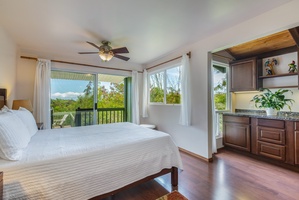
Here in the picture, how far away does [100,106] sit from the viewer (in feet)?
14.4

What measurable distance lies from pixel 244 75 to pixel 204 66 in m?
1.27

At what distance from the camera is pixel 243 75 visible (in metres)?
3.47

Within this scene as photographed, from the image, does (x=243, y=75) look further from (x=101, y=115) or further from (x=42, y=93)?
(x=42, y=93)

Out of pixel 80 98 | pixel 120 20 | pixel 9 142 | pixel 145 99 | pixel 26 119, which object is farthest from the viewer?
pixel 145 99

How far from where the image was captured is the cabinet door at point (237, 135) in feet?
10.2

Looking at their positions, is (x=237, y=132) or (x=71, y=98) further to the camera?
(x=71, y=98)

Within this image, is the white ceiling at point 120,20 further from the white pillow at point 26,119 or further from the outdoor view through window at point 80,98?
the white pillow at point 26,119

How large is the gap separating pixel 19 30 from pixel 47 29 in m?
0.53

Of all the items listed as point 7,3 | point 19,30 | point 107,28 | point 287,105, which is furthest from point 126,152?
point 287,105

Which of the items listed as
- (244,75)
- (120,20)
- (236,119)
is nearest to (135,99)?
(120,20)

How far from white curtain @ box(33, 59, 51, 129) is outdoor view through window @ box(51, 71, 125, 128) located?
0.91 feet

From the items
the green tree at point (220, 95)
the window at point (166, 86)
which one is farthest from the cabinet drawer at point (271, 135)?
the window at point (166, 86)

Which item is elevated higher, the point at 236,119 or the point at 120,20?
the point at 120,20

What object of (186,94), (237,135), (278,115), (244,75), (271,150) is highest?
(244,75)
